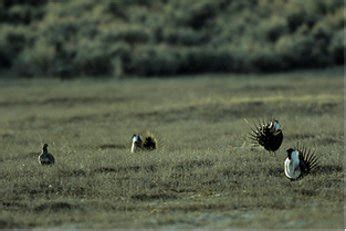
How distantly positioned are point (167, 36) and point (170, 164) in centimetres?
2906

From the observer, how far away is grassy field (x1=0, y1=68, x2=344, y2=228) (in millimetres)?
10641

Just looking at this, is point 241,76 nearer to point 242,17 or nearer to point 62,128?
point 242,17

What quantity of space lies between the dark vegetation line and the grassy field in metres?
9.77

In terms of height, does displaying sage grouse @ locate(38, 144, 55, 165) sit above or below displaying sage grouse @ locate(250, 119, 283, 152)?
below

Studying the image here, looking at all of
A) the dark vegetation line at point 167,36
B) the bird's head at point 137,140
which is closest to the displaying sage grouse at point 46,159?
the bird's head at point 137,140

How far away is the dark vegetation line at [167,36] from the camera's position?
122 ft

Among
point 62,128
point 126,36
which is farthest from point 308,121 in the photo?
point 126,36

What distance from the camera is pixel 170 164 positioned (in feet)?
44.9

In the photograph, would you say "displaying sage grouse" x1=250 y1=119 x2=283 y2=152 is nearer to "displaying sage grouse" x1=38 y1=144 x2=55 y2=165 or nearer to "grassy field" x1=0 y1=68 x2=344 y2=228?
"grassy field" x1=0 y1=68 x2=344 y2=228

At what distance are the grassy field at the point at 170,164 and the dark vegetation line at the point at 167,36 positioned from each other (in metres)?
9.77

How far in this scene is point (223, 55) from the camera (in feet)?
122

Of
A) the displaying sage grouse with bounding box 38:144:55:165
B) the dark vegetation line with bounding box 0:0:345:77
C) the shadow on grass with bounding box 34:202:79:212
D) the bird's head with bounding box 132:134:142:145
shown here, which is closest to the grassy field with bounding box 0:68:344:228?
the shadow on grass with bounding box 34:202:79:212

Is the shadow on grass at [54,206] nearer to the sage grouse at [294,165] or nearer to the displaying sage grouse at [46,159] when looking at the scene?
the displaying sage grouse at [46,159]

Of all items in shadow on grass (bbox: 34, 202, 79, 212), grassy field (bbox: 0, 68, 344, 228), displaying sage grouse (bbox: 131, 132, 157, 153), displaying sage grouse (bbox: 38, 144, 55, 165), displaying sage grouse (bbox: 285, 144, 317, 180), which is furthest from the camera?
displaying sage grouse (bbox: 131, 132, 157, 153)
